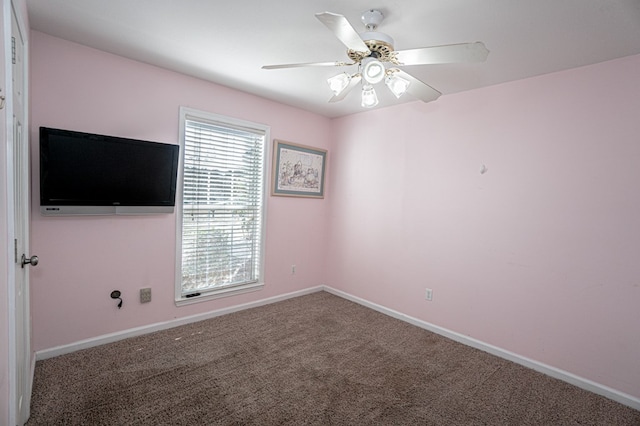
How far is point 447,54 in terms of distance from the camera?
1.62 metres

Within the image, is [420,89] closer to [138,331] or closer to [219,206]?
[219,206]

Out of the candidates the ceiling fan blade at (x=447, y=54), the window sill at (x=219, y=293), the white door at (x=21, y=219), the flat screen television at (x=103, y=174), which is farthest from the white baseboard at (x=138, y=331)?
the ceiling fan blade at (x=447, y=54)

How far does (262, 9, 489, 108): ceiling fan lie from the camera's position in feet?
4.95

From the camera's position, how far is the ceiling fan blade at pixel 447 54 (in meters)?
1.51

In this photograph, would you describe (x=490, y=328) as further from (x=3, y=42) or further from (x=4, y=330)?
(x=3, y=42)

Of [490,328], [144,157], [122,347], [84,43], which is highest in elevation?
[84,43]

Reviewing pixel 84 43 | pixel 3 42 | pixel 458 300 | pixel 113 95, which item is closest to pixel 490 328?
pixel 458 300

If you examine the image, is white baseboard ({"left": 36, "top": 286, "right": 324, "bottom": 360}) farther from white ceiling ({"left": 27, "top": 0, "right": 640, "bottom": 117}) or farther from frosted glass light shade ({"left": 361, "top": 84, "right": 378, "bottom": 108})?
frosted glass light shade ({"left": 361, "top": 84, "right": 378, "bottom": 108})

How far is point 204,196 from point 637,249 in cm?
361

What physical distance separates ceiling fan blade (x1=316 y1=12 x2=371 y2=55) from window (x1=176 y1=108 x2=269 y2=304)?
6.56 feet

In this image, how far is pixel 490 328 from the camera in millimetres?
2914

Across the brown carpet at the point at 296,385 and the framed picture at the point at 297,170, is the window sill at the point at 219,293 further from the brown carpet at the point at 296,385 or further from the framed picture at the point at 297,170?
the framed picture at the point at 297,170

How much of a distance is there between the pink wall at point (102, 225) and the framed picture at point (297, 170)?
67 cm

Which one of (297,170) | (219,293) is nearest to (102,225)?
(219,293)
